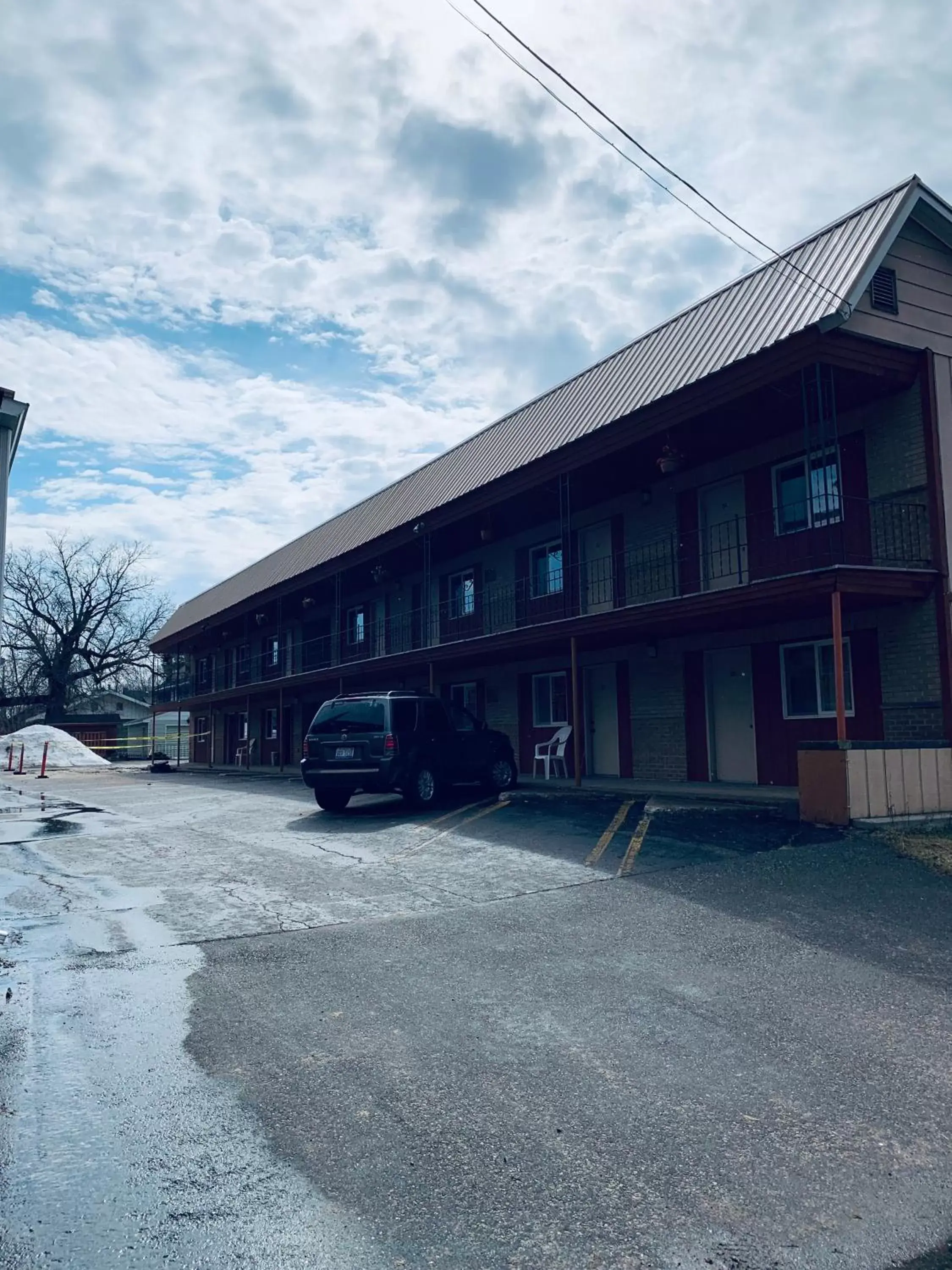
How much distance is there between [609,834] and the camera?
11117 mm

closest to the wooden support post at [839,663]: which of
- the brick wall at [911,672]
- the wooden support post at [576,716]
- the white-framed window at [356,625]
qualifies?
the brick wall at [911,672]

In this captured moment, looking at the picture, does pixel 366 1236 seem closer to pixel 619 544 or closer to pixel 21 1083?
pixel 21 1083

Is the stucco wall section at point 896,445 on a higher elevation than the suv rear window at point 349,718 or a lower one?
higher

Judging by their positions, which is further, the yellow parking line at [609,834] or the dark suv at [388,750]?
the dark suv at [388,750]

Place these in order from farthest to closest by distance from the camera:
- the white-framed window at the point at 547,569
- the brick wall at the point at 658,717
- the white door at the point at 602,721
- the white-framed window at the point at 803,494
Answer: the white-framed window at the point at 547,569 < the white door at the point at 602,721 < the brick wall at the point at 658,717 < the white-framed window at the point at 803,494

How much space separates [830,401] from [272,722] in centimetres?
2557

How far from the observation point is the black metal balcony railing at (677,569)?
44.1ft

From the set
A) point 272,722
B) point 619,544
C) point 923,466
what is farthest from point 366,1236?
point 272,722

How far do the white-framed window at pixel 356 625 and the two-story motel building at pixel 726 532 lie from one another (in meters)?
4.41

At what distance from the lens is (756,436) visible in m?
15.6

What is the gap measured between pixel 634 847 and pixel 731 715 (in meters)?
6.57

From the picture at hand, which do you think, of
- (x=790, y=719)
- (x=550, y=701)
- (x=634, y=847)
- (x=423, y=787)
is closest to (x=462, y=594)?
(x=550, y=701)

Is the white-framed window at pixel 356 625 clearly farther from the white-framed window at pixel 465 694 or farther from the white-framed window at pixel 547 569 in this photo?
the white-framed window at pixel 547 569

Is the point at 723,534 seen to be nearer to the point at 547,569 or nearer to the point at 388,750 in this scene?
the point at 547,569
